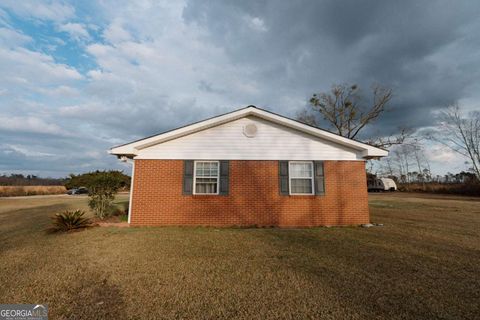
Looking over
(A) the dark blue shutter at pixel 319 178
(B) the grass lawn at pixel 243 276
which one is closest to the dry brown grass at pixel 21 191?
(B) the grass lawn at pixel 243 276

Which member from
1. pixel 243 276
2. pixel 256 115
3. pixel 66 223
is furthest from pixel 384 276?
pixel 66 223

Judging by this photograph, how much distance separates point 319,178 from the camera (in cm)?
913

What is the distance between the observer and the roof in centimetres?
880

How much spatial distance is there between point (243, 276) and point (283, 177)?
5497mm

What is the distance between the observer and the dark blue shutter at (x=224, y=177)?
8.92 metres

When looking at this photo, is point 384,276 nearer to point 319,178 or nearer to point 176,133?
point 319,178

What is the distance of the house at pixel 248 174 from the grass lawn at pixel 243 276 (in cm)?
192

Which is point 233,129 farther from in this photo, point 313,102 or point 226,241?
point 313,102

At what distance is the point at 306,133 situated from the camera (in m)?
9.36

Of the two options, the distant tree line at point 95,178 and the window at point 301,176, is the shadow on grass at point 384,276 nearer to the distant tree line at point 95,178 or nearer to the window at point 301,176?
the window at point 301,176

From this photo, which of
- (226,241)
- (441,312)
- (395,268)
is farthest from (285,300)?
(226,241)

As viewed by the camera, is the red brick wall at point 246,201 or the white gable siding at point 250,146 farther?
the white gable siding at point 250,146

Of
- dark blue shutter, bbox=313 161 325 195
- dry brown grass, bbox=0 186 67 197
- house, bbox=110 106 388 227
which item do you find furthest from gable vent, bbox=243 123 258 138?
dry brown grass, bbox=0 186 67 197

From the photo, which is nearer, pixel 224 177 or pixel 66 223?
pixel 66 223
